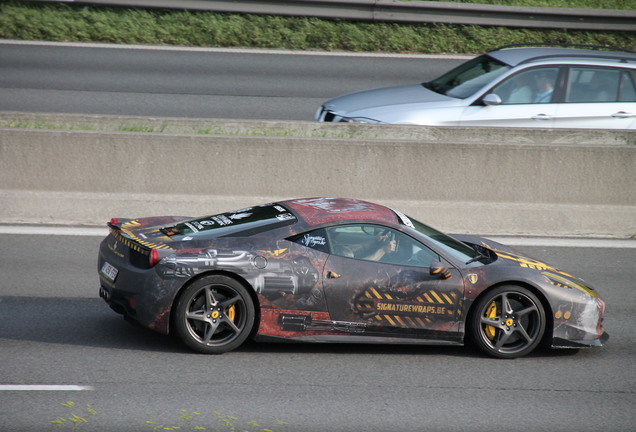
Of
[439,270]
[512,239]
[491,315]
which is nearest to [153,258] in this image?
[439,270]

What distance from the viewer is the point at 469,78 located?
12.5 metres

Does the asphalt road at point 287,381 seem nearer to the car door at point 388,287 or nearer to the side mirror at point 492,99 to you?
the car door at point 388,287

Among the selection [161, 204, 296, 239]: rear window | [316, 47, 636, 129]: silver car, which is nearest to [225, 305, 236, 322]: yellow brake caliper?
[161, 204, 296, 239]: rear window

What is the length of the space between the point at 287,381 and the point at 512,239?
5.08m

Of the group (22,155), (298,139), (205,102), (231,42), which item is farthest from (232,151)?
(231,42)

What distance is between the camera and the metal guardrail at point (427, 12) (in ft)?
62.4

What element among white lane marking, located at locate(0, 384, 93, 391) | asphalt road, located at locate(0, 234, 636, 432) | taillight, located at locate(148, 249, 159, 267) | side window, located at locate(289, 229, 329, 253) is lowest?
asphalt road, located at locate(0, 234, 636, 432)

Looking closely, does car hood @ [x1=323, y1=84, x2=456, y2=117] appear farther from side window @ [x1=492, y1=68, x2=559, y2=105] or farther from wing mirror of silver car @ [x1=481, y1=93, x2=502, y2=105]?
side window @ [x1=492, y1=68, x2=559, y2=105]

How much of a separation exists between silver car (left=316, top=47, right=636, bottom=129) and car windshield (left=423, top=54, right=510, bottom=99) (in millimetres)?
20

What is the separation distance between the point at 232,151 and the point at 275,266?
3.92m

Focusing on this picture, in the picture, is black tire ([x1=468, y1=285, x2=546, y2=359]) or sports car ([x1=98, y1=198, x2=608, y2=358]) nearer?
sports car ([x1=98, y1=198, x2=608, y2=358])

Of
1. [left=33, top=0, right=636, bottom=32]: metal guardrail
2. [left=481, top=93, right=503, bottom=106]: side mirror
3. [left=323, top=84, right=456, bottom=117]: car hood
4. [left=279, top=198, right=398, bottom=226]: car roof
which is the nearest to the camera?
[left=279, top=198, right=398, bottom=226]: car roof

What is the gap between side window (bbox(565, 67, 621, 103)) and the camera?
40.1 feet

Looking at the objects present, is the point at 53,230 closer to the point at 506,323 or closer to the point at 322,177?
the point at 322,177
